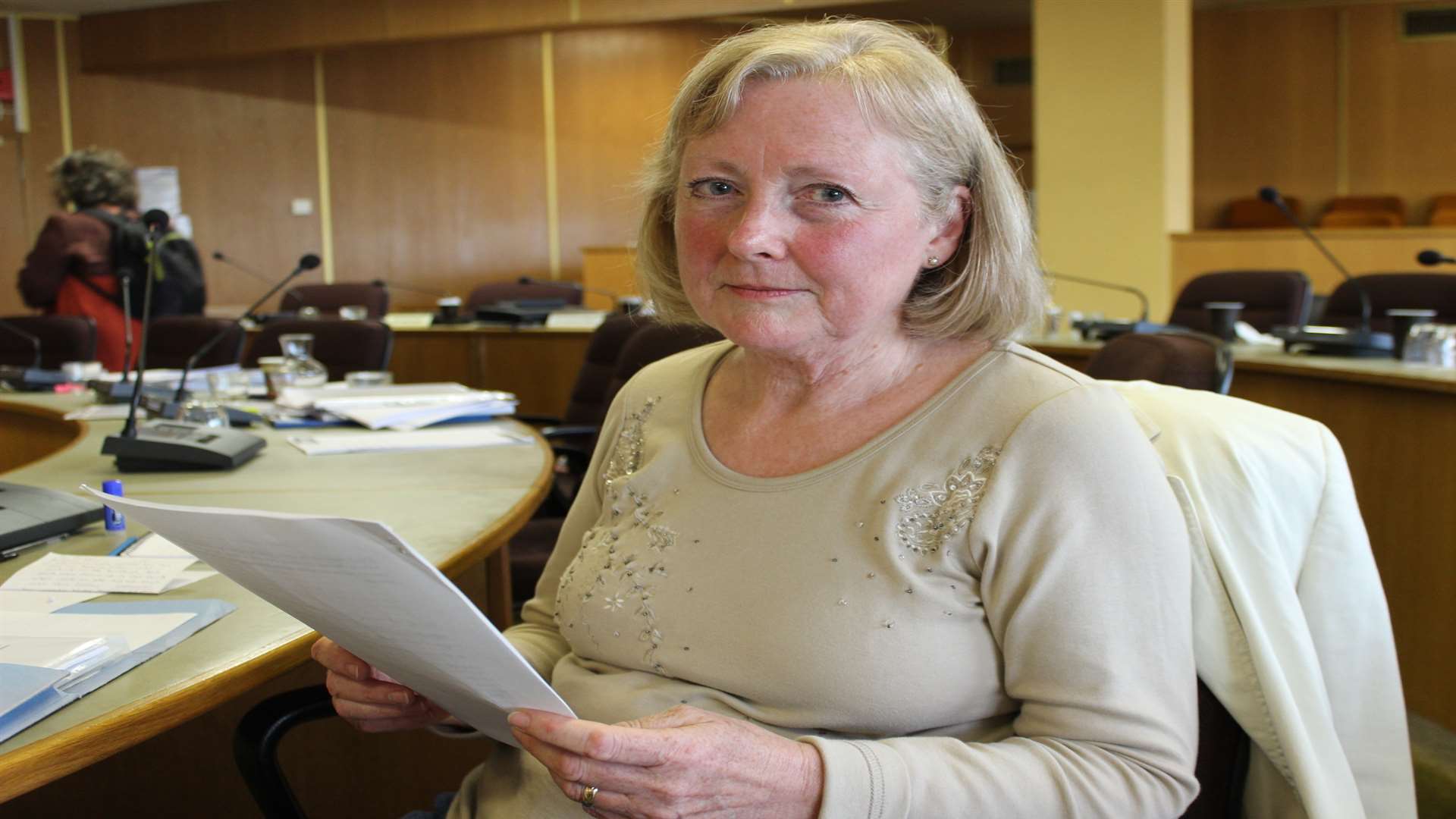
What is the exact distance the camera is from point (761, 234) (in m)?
1.07

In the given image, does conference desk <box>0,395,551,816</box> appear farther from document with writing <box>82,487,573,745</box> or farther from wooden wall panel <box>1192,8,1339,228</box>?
wooden wall panel <box>1192,8,1339,228</box>

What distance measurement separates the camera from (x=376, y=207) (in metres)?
9.90

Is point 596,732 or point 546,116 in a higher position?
point 546,116

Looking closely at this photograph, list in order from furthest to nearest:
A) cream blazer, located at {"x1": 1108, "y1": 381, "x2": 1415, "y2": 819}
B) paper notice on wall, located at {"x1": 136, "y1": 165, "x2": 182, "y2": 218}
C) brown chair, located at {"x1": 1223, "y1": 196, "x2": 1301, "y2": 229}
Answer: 1. brown chair, located at {"x1": 1223, "y1": 196, "x2": 1301, "y2": 229}
2. paper notice on wall, located at {"x1": 136, "y1": 165, "x2": 182, "y2": 218}
3. cream blazer, located at {"x1": 1108, "y1": 381, "x2": 1415, "y2": 819}

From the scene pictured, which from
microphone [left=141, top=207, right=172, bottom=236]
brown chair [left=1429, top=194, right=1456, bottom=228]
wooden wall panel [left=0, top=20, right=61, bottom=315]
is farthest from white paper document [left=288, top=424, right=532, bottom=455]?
brown chair [left=1429, top=194, right=1456, bottom=228]

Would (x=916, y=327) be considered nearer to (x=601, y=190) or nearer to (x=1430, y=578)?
(x=1430, y=578)

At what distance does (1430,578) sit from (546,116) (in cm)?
844

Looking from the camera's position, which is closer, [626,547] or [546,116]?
[626,547]

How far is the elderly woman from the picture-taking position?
919mm

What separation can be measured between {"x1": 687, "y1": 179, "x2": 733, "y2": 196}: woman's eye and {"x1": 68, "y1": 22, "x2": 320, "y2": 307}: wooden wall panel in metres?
9.10

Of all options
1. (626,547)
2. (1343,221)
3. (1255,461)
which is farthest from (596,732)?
(1343,221)

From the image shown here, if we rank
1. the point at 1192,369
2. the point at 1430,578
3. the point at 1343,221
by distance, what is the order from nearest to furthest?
the point at 1192,369, the point at 1430,578, the point at 1343,221

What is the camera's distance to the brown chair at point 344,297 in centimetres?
584

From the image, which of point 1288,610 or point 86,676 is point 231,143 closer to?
point 86,676
